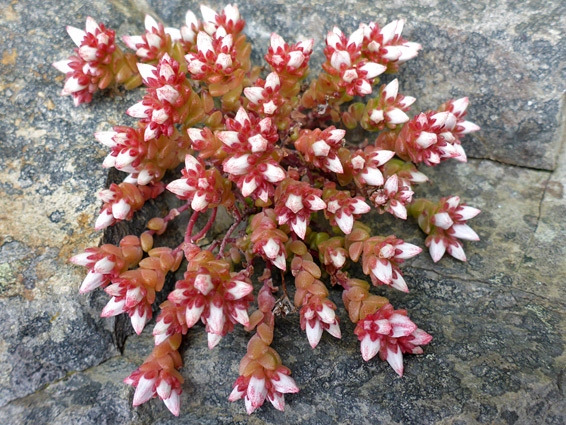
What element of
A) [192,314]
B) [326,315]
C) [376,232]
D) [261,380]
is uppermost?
[192,314]

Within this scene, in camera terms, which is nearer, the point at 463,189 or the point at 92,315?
the point at 92,315

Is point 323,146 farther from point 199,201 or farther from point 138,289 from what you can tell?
point 138,289

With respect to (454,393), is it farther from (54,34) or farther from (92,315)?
(54,34)

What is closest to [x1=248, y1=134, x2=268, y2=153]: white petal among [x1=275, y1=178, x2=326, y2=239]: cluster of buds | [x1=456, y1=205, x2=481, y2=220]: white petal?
[x1=275, y1=178, x2=326, y2=239]: cluster of buds

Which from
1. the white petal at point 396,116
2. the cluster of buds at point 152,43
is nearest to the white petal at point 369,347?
the white petal at point 396,116

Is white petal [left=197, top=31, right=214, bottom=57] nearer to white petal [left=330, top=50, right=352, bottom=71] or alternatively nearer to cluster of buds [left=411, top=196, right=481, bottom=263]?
white petal [left=330, top=50, right=352, bottom=71]

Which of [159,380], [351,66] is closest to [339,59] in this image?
[351,66]

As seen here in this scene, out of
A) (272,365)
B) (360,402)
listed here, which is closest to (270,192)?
(272,365)
